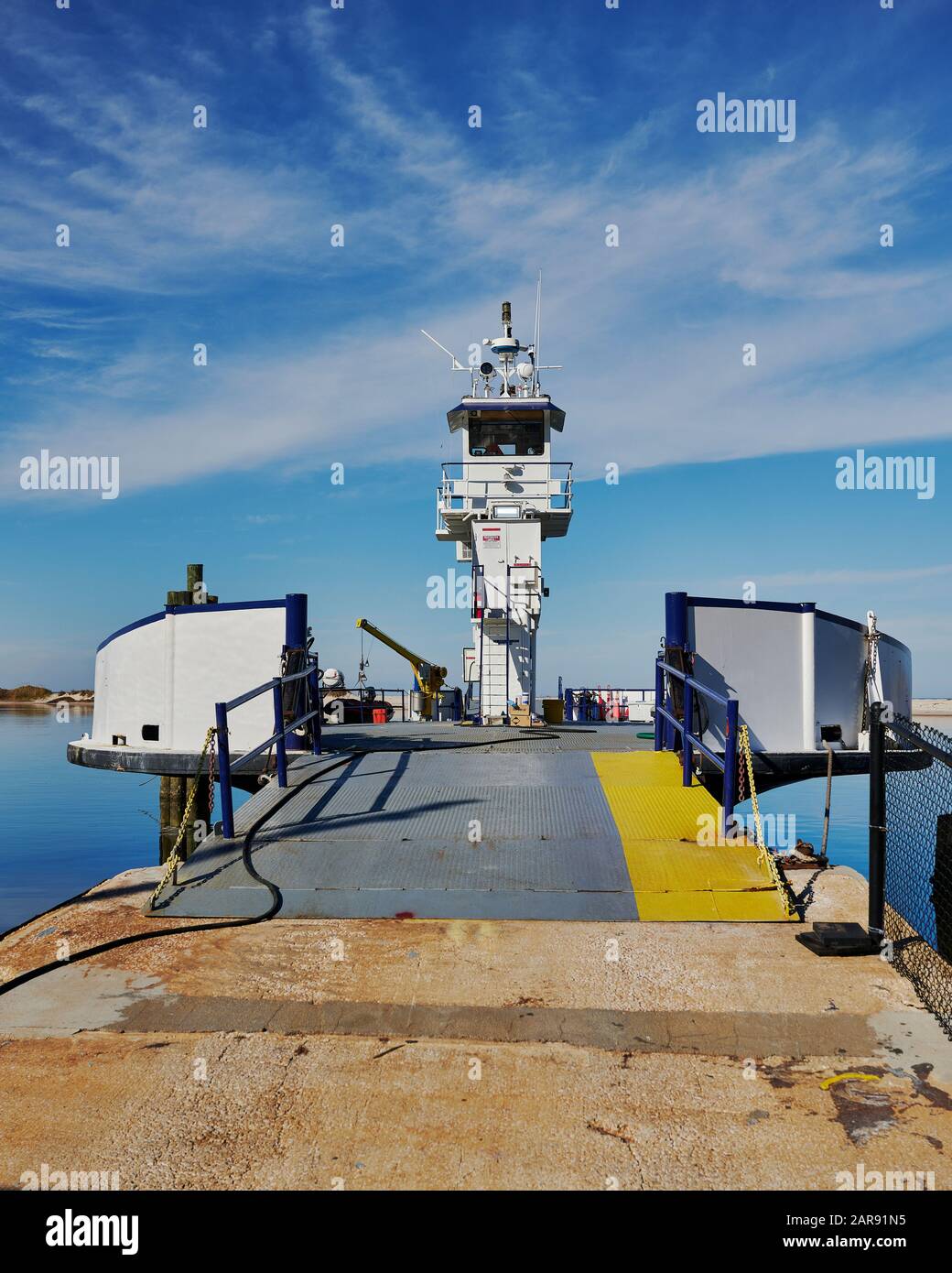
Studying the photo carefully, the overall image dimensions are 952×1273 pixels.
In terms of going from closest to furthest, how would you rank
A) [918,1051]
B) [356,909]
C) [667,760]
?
[918,1051] < [356,909] < [667,760]

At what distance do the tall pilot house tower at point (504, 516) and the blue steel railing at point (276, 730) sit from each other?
627cm

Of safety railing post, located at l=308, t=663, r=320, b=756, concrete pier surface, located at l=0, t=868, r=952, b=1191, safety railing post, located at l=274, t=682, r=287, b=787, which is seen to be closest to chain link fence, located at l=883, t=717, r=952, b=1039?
concrete pier surface, located at l=0, t=868, r=952, b=1191

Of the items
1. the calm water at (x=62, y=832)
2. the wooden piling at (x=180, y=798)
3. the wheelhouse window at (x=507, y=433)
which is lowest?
the calm water at (x=62, y=832)

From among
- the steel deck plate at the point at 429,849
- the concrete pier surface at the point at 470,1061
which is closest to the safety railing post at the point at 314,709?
the steel deck plate at the point at 429,849

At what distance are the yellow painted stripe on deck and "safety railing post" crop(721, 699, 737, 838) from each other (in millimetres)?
234

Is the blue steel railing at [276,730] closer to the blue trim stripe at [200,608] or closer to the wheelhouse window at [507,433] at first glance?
the blue trim stripe at [200,608]

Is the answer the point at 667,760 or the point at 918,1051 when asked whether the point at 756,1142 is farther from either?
the point at 667,760

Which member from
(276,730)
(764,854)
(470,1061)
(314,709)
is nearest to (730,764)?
(764,854)

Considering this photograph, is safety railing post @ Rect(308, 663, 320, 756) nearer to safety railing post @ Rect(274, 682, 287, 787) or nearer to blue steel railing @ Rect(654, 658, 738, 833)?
safety railing post @ Rect(274, 682, 287, 787)

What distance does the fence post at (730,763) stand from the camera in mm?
7676

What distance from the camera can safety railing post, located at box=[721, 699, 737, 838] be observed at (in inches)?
302
